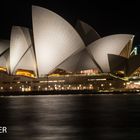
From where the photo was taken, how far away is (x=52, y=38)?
6981cm

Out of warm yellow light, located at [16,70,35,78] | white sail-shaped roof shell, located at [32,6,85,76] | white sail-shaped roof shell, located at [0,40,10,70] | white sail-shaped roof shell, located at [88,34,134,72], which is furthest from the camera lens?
warm yellow light, located at [16,70,35,78]

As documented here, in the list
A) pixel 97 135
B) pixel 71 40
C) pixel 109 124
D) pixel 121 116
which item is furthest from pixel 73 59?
pixel 97 135

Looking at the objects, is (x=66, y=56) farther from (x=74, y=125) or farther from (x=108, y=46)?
(x=74, y=125)

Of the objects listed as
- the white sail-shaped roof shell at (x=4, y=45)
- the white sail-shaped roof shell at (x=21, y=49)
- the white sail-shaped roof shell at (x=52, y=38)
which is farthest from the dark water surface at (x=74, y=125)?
the white sail-shaped roof shell at (x=4, y=45)

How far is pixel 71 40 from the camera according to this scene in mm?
70188

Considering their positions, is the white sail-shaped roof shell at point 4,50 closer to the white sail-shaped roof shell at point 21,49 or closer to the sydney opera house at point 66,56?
the sydney opera house at point 66,56

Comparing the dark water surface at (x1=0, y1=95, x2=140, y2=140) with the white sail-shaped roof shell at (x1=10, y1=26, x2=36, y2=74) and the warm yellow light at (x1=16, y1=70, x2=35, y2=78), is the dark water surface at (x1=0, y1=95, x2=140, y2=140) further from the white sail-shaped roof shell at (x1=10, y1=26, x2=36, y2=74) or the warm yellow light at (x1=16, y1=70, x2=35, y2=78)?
the warm yellow light at (x1=16, y1=70, x2=35, y2=78)

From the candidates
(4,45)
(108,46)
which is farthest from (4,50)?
(108,46)

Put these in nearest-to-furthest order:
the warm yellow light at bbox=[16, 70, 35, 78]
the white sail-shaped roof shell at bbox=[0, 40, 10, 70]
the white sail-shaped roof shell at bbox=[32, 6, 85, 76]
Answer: the white sail-shaped roof shell at bbox=[32, 6, 85, 76]
the white sail-shaped roof shell at bbox=[0, 40, 10, 70]
the warm yellow light at bbox=[16, 70, 35, 78]

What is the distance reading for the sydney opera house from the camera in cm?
6900

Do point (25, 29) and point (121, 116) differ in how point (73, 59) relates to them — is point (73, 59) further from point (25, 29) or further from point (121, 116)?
point (121, 116)

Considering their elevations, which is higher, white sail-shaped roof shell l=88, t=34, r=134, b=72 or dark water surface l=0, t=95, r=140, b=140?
white sail-shaped roof shell l=88, t=34, r=134, b=72

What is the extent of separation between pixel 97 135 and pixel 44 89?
6105 centimetres

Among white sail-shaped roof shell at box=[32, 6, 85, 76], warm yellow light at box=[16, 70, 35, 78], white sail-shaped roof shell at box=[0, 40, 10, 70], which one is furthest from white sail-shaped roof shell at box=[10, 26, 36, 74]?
warm yellow light at box=[16, 70, 35, 78]
